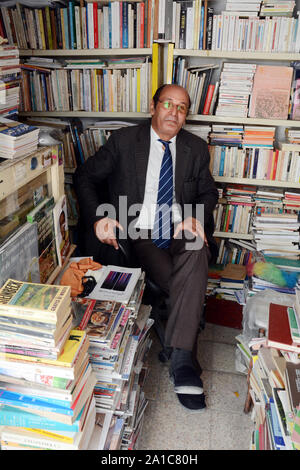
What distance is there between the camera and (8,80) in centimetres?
145

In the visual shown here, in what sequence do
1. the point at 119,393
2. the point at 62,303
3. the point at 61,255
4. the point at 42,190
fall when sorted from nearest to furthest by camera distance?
1. the point at 62,303
2. the point at 119,393
3. the point at 42,190
4. the point at 61,255

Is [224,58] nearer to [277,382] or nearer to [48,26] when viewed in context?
[48,26]

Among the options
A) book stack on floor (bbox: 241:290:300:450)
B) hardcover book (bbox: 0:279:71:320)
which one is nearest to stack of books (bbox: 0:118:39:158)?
hardcover book (bbox: 0:279:71:320)

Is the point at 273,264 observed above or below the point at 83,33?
below

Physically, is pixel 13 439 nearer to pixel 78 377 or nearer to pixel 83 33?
pixel 78 377

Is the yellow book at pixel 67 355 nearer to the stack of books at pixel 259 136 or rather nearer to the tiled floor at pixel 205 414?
the tiled floor at pixel 205 414

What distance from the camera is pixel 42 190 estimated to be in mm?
1578

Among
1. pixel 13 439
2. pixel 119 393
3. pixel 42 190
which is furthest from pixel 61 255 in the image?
pixel 13 439

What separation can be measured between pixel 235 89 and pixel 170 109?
1.56 ft

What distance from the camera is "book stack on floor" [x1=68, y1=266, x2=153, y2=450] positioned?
4.35 feet

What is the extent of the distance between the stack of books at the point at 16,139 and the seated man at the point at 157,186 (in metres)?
0.66

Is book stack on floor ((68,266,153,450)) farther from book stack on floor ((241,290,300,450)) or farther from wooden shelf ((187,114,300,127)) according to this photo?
wooden shelf ((187,114,300,127))

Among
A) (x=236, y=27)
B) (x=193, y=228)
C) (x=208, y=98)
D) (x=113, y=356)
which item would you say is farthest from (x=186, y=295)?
(x=236, y=27)
